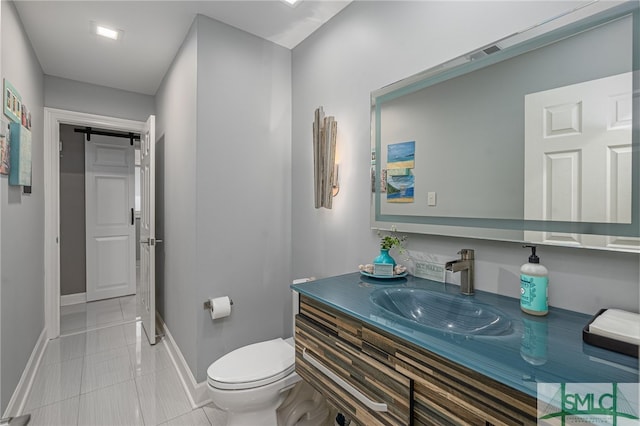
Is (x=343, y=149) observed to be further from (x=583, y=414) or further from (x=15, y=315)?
(x=15, y=315)

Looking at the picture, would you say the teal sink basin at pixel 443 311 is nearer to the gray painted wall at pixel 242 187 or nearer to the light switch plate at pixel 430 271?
the light switch plate at pixel 430 271

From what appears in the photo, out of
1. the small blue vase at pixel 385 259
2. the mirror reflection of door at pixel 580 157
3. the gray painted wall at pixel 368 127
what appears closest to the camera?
the mirror reflection of door at pixel 580 157

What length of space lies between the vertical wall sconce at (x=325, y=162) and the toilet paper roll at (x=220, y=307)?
2.96 feet

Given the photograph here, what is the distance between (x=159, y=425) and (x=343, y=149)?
2.02 m

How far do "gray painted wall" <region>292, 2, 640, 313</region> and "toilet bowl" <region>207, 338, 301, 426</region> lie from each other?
0.68 metres

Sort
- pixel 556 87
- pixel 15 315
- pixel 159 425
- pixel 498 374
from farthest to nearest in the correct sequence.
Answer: pixel 15 315 → pixel 159 425 → pixel 556 87 → pixel 498 374

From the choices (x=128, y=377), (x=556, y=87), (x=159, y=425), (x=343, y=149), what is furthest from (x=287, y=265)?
(x=556, y=87)

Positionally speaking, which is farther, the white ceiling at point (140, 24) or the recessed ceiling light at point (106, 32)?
the recessed ceiling light at point (106, 32)

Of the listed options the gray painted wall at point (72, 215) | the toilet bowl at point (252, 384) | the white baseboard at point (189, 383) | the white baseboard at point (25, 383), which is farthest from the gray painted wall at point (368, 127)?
the gray painted wall at point (72, 215)

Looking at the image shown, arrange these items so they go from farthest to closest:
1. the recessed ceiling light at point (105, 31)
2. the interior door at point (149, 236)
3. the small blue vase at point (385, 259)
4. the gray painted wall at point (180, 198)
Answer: the interior door at point (149, 236) < the recessed ceiling light at point (105, 31) < the gray painted wall at point (180, 198) < the small blue vase at point (385, 259)

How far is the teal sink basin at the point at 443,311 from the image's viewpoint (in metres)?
1.07

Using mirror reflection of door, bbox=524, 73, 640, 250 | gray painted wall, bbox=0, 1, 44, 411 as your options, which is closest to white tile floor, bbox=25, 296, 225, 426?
gray painted wall, bbox=0, 1, 44, 411

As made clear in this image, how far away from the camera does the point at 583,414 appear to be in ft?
1.92

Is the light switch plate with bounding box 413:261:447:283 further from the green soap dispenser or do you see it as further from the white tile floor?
the white tile floor
